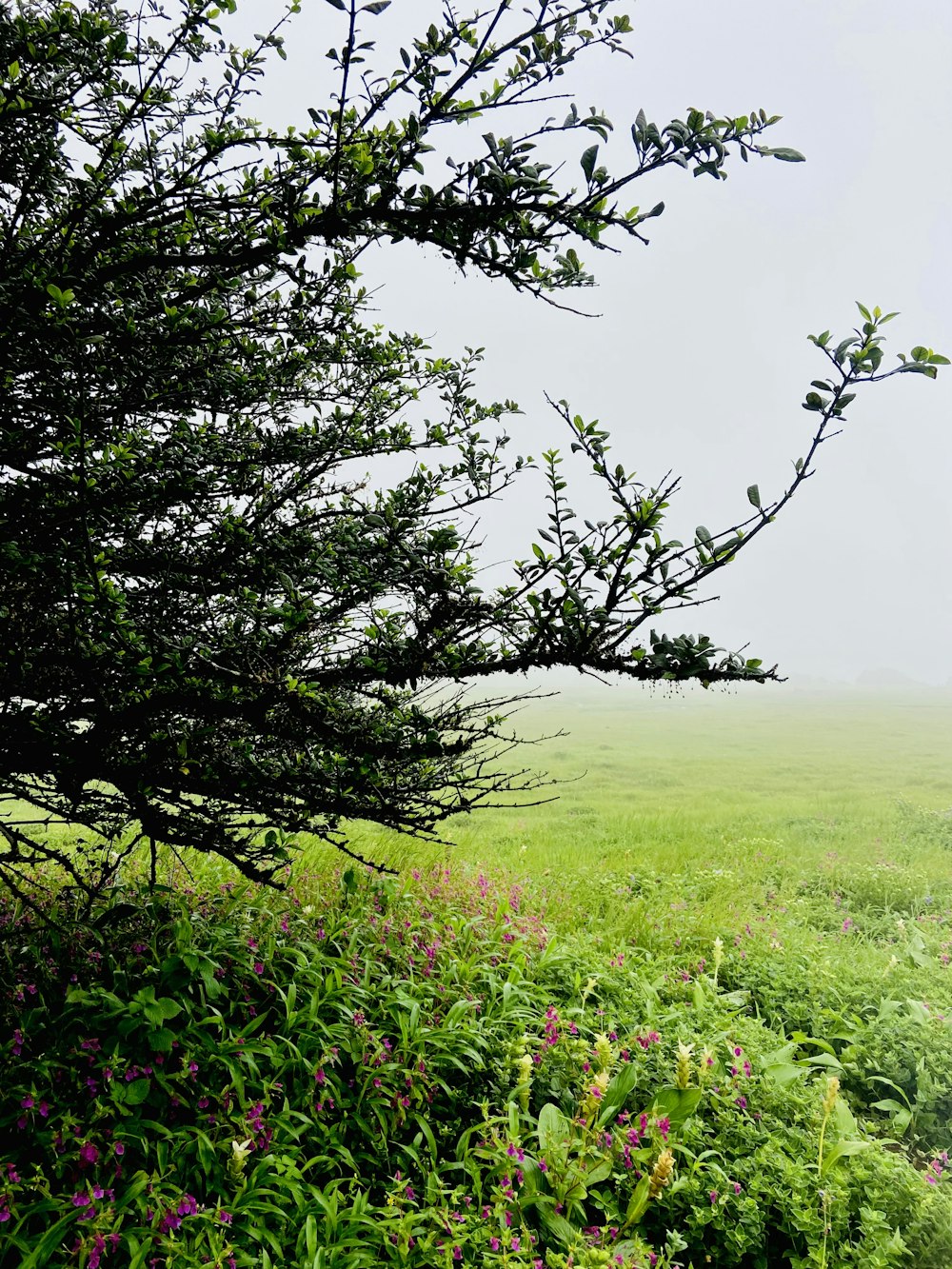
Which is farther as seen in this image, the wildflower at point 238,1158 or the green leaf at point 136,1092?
the green leaf at point 136,1092

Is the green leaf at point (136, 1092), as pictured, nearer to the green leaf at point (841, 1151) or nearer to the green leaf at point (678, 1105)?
the green leaf at point (678, 1105)

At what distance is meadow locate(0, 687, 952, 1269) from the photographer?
2.63 m

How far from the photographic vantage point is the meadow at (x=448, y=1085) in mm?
2635

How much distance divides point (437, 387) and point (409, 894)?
356 cm

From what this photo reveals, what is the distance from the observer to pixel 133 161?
2.88 meters

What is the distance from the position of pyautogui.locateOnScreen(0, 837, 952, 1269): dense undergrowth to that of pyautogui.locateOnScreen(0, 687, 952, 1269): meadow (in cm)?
2

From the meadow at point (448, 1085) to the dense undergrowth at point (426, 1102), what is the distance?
0.6 inches

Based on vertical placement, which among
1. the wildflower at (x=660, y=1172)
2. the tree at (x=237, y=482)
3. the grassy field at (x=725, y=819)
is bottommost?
the grassy field at (x=725, y=819)

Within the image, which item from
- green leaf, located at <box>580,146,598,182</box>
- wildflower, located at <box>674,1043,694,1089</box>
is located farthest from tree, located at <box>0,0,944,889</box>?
wildflower, located at <box>674,1043,694,1089</box>

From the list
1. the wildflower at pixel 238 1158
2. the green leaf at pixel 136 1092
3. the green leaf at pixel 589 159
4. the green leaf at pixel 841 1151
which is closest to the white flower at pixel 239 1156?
the wildflower at pixel 238 1158

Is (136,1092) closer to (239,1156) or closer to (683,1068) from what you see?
(239,1156)

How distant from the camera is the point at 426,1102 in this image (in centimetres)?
332

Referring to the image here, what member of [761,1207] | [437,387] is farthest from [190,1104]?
[437,387]

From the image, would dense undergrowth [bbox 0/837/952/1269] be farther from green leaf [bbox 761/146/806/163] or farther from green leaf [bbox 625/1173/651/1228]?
green leaf [bbox 761/146/806/163]
